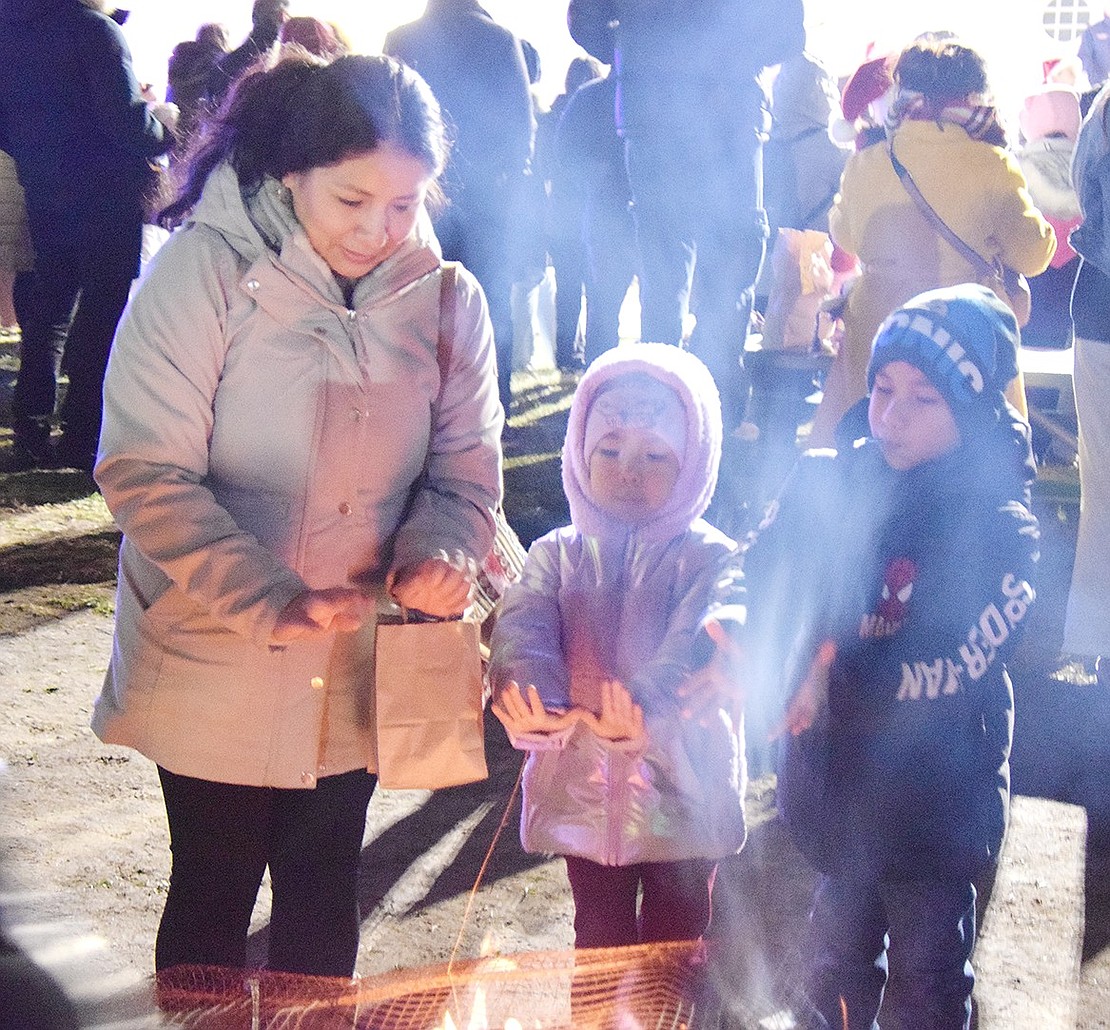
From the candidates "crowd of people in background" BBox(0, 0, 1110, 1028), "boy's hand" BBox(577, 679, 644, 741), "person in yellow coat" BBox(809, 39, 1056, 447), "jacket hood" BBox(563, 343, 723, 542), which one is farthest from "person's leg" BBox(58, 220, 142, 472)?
"boy's hand" BBox(577, 679, 644, 741)

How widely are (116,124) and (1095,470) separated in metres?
4.58

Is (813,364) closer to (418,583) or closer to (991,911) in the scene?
(991,911)

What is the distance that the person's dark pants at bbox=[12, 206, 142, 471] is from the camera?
6.57m

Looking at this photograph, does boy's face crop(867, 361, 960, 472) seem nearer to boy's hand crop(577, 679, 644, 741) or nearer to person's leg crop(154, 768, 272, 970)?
boy's hand crop(577, 679, 644, 741)

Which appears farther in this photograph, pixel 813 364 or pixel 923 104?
pixel 813 364

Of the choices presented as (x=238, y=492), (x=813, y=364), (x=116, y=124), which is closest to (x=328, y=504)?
(x=238, y=492)

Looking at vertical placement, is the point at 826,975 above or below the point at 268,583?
below

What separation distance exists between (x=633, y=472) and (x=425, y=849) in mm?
1661

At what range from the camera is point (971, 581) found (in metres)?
2.39

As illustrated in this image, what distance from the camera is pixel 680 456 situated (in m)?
2.54

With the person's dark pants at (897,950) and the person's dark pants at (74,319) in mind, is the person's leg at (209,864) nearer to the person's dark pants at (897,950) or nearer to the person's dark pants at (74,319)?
the person's dark pants at (897,950)

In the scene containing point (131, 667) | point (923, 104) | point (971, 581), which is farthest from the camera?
point (923, 104)

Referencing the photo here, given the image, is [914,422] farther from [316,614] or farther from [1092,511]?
[1092,511]

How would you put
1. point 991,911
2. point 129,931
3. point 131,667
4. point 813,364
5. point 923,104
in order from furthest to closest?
point 813,364
point 923,104
point 991,911
point 129,931
point 131,667
